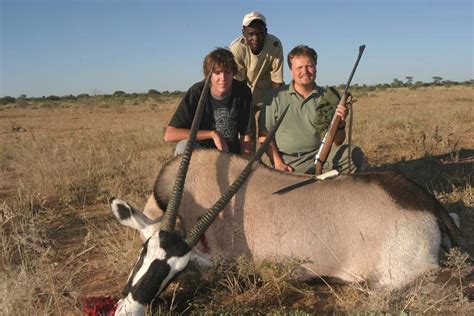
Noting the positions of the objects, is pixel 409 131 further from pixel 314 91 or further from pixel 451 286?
pixel 451 286

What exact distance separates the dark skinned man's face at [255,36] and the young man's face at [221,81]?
1141mm

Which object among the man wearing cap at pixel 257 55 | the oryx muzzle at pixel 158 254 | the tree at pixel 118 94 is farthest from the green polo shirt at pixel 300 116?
the tree at pixel 118 94

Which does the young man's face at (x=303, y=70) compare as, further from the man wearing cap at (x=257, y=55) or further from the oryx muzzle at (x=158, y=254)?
the oryx muzzle at (x=158, y=254)

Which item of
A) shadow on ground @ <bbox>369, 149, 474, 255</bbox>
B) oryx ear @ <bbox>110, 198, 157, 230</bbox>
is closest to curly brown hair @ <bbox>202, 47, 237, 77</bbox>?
oryx ear @ <bbox>110, 198, 157, 230</bbox>

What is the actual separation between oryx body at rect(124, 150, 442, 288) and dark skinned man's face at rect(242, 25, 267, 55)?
103 inches

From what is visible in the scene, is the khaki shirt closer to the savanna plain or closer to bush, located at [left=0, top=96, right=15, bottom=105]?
the savanna plain

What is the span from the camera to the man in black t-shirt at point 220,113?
4.50 metres

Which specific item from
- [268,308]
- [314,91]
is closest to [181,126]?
[314,91]

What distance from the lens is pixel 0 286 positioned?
2898 millimetres

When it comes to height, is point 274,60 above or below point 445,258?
above

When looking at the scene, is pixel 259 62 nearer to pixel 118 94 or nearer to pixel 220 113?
pixel 220 113

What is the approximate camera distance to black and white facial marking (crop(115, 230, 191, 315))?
256 centimetres

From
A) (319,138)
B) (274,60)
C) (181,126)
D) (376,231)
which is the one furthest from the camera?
(274,60)

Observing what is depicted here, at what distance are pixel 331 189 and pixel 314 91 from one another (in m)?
1.85
